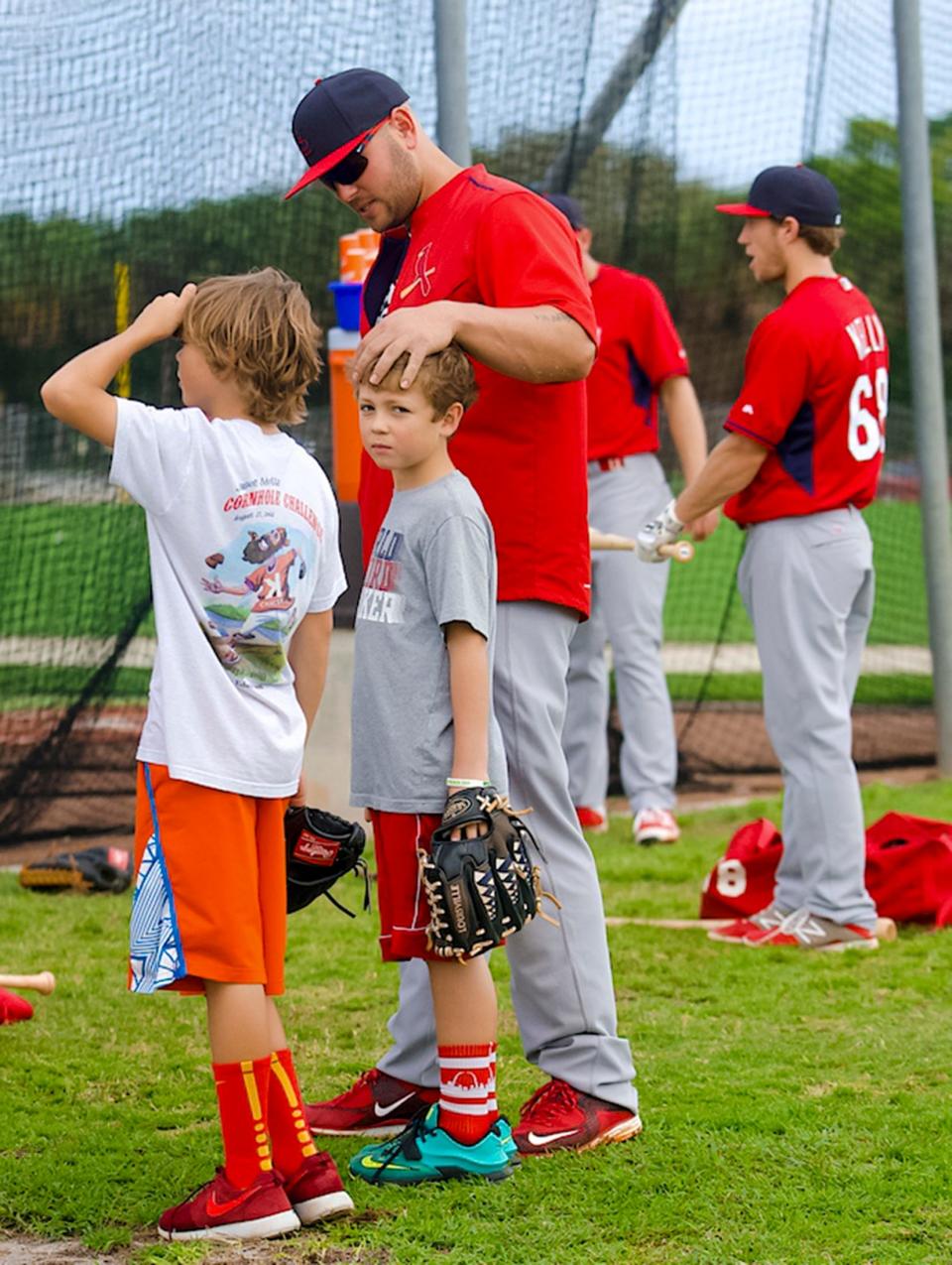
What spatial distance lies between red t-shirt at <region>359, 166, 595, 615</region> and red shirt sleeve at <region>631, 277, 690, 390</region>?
3.16m

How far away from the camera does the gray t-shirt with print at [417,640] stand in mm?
2990

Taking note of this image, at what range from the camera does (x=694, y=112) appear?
7.96 meters

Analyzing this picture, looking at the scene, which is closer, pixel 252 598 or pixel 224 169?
pixel 252 598

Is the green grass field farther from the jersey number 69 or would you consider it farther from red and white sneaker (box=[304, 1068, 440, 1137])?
the jersey number 69

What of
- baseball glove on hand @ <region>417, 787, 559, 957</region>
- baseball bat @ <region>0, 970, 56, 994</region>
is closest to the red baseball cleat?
baseball bat @ <region>0, 970, 56, 994</region>

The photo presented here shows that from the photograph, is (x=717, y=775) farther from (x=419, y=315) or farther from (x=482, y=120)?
(x=419, y=315)

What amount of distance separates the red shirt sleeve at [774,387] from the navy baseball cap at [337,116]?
186cm

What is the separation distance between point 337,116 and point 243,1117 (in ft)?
5.45

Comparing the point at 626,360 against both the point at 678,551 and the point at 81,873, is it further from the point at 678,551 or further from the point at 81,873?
the point at 81,873

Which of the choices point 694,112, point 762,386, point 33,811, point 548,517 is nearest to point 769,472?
point 762,386

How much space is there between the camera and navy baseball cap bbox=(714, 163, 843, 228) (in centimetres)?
490

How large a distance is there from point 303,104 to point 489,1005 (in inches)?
62.4

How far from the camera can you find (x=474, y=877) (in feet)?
9.46

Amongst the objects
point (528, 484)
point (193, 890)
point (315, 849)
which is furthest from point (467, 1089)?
point (528, 484)
